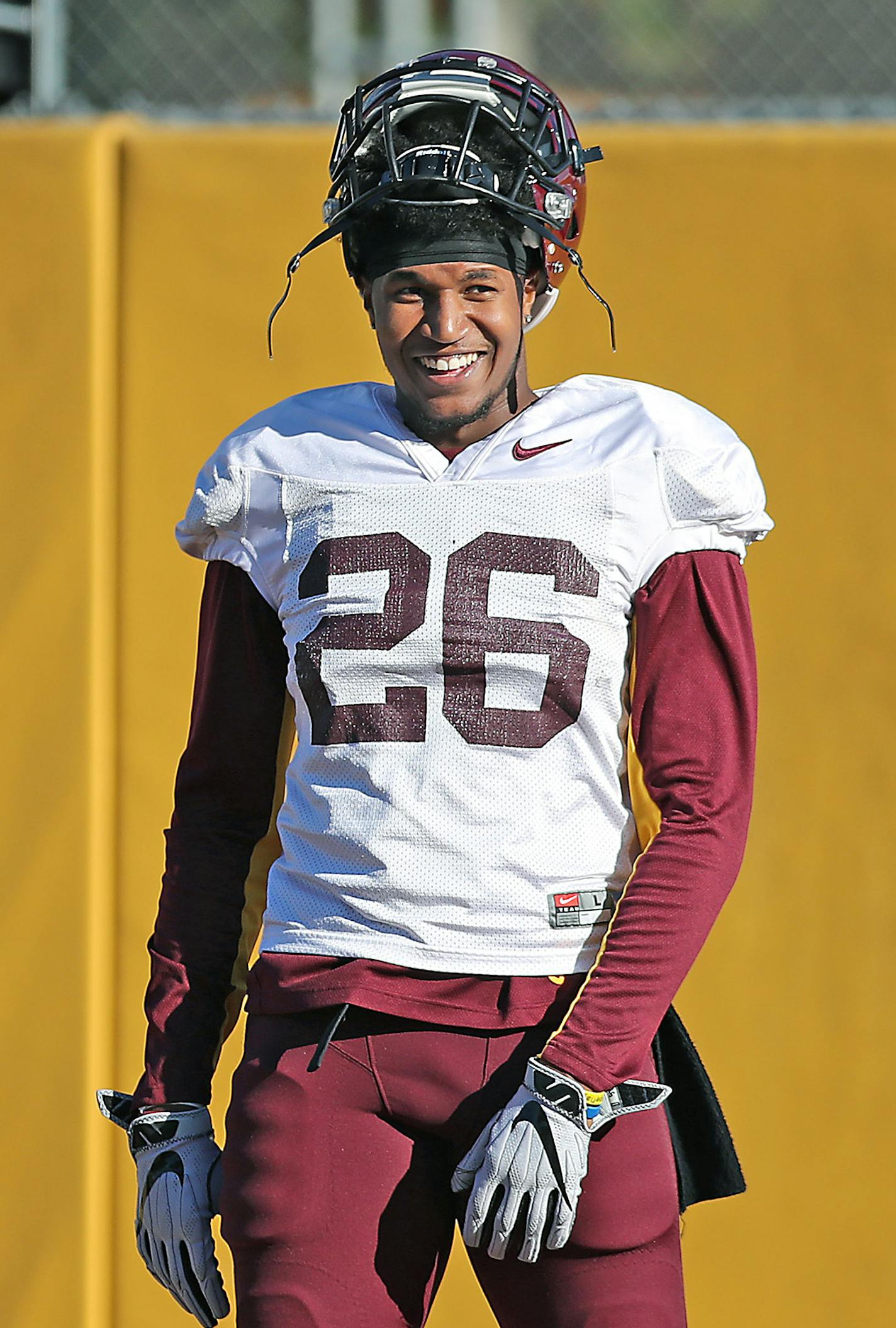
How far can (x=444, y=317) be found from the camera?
1.84 meters

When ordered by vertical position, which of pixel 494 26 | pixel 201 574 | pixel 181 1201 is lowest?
pixel 181 1201

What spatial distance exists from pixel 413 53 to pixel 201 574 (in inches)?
71.5

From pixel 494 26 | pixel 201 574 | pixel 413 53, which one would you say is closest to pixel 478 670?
pixel 201 574

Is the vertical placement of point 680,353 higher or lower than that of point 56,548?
higher

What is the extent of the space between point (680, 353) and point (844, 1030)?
1248mm

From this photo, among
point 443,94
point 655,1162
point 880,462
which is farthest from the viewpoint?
point 880,462

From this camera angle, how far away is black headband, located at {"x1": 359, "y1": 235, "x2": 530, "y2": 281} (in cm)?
185

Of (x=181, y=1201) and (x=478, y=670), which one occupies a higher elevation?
(x=478, y=670)

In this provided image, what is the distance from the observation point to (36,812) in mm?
3121

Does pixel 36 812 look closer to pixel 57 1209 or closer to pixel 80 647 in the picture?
pixel 80 647

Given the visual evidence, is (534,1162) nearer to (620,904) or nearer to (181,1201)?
(620,904)

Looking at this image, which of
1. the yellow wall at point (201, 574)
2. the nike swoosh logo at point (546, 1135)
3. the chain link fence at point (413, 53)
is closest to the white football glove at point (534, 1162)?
the nike swoosh logo at point (546, 1135)

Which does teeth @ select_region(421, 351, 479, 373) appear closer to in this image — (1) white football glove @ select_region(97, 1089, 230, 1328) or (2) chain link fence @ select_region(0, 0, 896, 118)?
(1) white football glove @ select_region(97, 1089, 230, 1328)

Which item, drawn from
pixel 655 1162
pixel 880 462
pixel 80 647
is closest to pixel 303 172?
pixel 80 647
